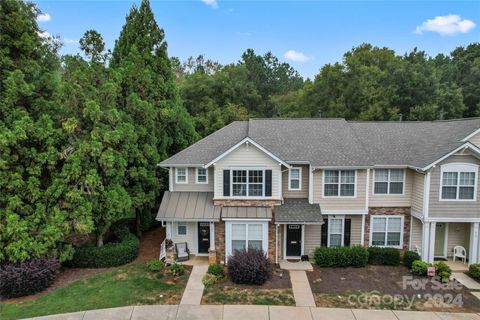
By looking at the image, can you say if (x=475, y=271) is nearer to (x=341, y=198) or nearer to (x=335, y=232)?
(x=335, y=232)

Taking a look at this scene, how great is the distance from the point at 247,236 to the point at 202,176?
14.2ft

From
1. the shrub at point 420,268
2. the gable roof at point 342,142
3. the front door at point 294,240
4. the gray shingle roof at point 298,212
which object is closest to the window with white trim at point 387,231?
the shrub at point 420,268

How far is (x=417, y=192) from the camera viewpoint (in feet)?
52.2

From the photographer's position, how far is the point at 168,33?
2169 centimetres

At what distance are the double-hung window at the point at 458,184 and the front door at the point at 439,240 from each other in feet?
7.41

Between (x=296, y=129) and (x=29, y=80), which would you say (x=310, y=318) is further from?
(x=29, y=80)

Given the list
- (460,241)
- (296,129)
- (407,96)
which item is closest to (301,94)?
(407,96)

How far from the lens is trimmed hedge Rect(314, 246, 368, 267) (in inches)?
601

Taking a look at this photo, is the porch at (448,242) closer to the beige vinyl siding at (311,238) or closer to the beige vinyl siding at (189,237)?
the beige vinyl siding at (311,238)

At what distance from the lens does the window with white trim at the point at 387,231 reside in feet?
54.9

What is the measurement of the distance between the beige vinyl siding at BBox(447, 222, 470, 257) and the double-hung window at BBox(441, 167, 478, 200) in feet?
7.29

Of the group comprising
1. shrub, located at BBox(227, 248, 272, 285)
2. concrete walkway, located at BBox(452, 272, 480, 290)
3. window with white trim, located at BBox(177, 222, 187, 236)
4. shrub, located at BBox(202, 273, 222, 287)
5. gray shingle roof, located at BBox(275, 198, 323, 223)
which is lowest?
concrete walkway, located at BBox(452, 272, 480, 290)

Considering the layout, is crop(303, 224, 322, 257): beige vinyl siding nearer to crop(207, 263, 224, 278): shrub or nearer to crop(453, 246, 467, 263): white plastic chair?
crop(207, 263, 224, 278): shrub

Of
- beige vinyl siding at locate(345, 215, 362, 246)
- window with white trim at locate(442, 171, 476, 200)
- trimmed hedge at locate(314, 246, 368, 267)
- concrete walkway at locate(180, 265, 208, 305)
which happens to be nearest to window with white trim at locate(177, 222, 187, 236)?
concrete walkway at locate(180, 265, 208, 305)
